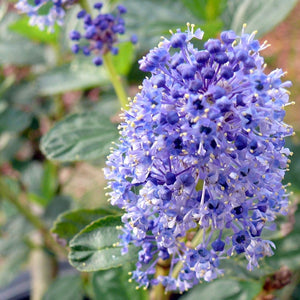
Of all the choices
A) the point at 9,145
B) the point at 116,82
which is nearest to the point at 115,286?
the point at 116,82

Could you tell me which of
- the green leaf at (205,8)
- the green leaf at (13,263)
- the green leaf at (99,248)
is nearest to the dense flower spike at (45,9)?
the green leaf at (205,8)

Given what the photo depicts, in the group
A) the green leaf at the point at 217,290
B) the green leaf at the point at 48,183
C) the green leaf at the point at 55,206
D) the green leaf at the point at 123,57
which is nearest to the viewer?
the green leaf at the point at 217,290

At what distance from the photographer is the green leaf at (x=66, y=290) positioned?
1.34m

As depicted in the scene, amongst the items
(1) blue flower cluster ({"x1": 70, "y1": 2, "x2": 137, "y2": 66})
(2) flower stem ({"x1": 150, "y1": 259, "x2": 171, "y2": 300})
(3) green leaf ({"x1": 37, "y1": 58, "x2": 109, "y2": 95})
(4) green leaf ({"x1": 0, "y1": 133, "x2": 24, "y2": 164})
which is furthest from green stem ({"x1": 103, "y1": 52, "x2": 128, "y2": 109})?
(4) green leaf ({"x1": 0, "y1": 133, "x2": 24, "y2": 164})

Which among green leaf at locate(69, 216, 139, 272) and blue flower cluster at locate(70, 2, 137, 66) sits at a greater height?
blue flower cluster at locate(70, 2, 137, 66)

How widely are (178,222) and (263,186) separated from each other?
0.13 m

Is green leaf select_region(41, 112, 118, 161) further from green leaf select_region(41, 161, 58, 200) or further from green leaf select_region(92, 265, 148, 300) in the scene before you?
green leaf select_region(41, 161, 58, 200)

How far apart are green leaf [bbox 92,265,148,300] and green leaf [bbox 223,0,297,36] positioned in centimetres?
61

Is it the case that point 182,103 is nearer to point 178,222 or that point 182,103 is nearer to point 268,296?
point 178,222

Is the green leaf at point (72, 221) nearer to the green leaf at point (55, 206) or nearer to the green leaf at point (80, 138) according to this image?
the green leaf at point (80, 138)

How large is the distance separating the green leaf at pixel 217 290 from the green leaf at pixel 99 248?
35cm

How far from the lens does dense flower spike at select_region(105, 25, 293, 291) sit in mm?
589

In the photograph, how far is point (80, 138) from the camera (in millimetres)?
996

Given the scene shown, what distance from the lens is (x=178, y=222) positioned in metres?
0.64
